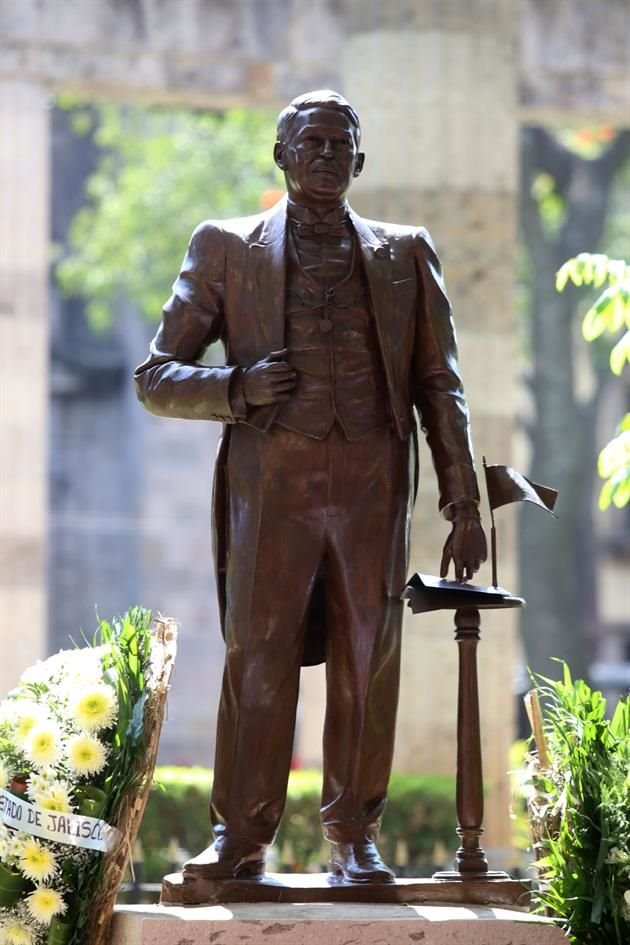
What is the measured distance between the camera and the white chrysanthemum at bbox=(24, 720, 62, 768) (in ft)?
22.8

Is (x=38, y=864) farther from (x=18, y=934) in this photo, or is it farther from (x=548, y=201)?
(x=548, y=201)

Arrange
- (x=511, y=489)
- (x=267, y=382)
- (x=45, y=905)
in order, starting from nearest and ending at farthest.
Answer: (x=45, y=905), (x=267, y=382), (x=511, y=489)

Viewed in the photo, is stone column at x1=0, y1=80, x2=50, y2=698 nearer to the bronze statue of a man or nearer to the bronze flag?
the bronze statue of a man

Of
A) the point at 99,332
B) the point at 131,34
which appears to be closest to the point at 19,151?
the point at 131,34

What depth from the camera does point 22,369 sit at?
15.8m

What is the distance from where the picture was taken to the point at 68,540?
1481 inches

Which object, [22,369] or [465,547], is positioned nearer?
[465,547]

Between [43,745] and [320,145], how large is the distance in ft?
7.48

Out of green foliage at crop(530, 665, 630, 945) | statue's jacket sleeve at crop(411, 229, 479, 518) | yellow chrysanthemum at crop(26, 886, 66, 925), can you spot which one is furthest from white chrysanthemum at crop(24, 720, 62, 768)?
green foliage at crop(530, 665, 630, 945)

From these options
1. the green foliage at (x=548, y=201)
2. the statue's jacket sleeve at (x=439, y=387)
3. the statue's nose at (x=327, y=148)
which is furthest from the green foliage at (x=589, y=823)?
the green foliage at (x=548, y=201)

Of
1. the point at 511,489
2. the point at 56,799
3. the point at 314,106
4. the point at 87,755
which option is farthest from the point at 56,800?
the point at 314,106

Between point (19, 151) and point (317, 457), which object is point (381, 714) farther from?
point (19, 151)

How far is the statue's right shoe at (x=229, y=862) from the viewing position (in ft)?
22.2

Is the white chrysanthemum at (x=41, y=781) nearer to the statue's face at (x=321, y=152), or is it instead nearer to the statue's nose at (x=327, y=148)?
the statue's face at (x=321, y=152)
